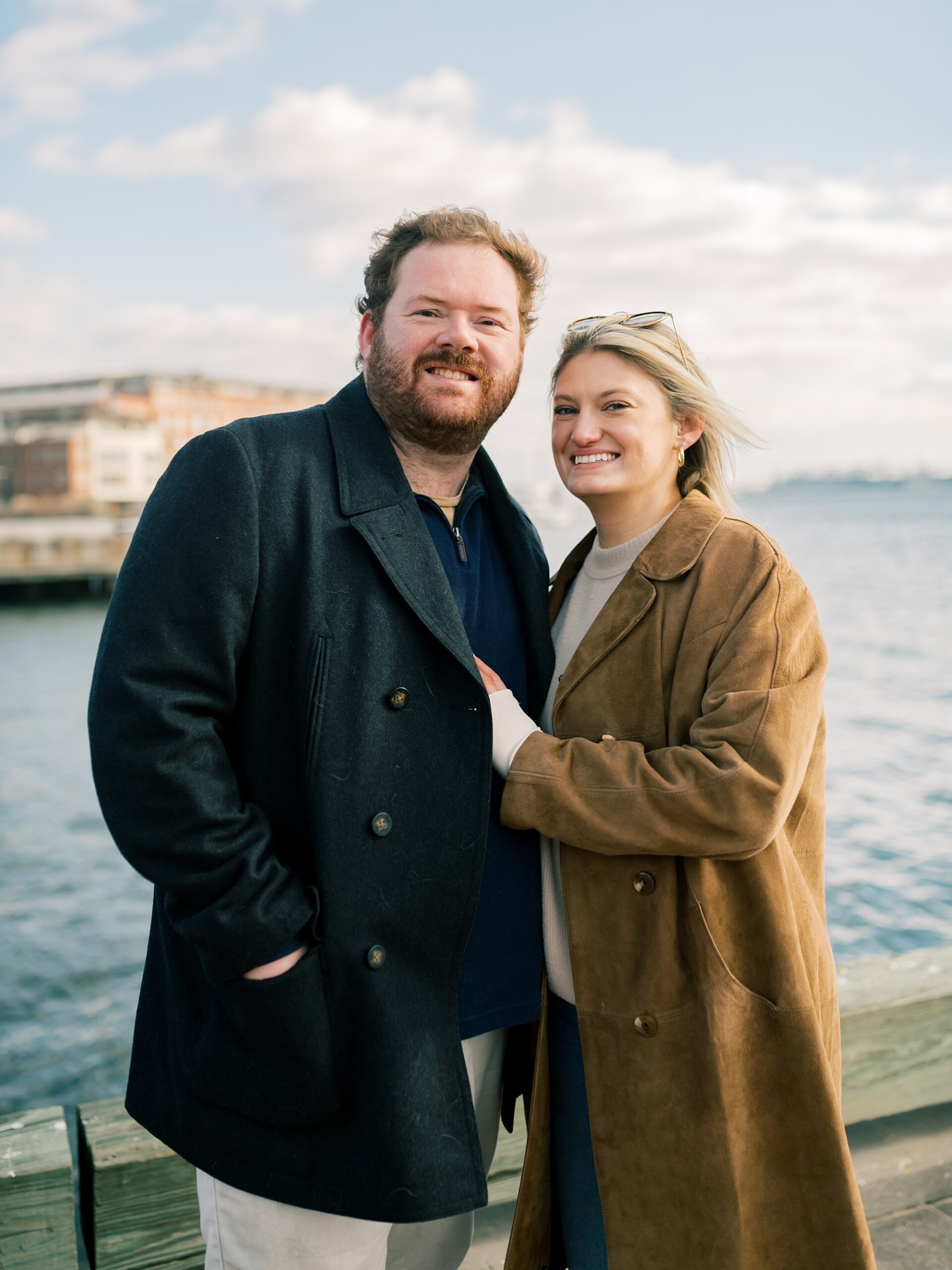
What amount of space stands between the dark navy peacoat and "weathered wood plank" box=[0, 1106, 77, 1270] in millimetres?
270

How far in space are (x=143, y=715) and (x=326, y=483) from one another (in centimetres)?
59

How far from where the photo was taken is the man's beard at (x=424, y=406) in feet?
7.43

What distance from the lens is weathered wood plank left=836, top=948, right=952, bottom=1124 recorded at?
3025 mm

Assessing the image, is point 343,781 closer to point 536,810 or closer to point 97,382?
point 536,810

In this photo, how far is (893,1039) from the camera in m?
3.07

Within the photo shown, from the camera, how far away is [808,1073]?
202 centimetres

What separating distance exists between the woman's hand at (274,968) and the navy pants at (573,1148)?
0.68m

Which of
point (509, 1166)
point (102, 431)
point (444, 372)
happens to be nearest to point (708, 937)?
point (509, 1166)

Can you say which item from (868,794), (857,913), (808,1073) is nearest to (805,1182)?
(808,1073)

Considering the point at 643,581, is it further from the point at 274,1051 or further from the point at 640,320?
the point at 274,1051

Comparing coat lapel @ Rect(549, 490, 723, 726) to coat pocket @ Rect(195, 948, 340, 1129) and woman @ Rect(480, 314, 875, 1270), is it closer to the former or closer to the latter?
woman @ Rect(480, 314, 875, 1270)

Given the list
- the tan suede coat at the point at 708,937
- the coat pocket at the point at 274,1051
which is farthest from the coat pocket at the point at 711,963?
the coat pocket at the point at 274,1051

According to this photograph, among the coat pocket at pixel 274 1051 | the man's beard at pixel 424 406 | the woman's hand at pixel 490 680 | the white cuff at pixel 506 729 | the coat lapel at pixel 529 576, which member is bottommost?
the coat pocket at pixel 274 1051

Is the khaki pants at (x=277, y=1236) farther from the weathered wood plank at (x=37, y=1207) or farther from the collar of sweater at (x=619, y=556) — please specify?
the collar of sweater at (x=619, y=556)
